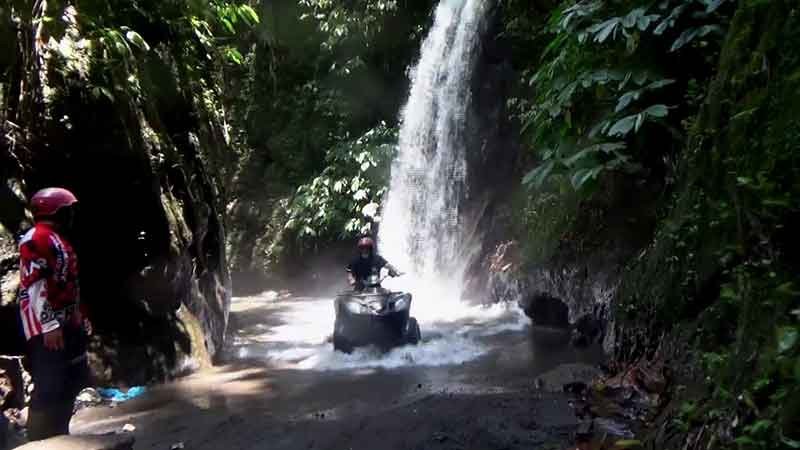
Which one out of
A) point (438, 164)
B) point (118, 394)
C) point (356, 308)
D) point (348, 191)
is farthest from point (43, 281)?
point (348, 191)

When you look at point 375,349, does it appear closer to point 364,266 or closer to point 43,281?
point 364,266

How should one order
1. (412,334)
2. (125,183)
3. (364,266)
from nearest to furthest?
(125,183)
(412,334)
(364,266)

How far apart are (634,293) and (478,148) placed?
36.7 feet

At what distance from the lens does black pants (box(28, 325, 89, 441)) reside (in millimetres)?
3938

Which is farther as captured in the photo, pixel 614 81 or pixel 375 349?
pixel 375 349

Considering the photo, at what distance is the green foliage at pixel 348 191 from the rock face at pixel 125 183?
8.68 metres

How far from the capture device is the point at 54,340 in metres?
3.91

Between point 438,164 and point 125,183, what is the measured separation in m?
10.1

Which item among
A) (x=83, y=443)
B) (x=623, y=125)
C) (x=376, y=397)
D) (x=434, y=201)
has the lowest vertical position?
(x=376, y=397)

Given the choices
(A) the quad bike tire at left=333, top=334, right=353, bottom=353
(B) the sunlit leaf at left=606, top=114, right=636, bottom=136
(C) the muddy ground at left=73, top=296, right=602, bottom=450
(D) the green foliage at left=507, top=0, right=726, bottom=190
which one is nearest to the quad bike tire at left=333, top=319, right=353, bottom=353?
(A) the quad bike tire at left=333, top=334, right=353, bottom=353

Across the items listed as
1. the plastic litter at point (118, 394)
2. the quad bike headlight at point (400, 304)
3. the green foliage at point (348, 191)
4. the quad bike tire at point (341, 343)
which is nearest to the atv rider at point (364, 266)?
the quad bike headlight at point (400, 304)

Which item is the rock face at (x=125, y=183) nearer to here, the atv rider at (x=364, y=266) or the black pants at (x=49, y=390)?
the black pants at (x=49, y=390)

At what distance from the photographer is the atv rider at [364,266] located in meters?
8.95

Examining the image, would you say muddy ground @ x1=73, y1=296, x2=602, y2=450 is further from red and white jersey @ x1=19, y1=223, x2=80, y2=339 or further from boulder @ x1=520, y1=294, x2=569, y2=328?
red and white jersey @ x1=19, y1=223, x2=80, y2=339
